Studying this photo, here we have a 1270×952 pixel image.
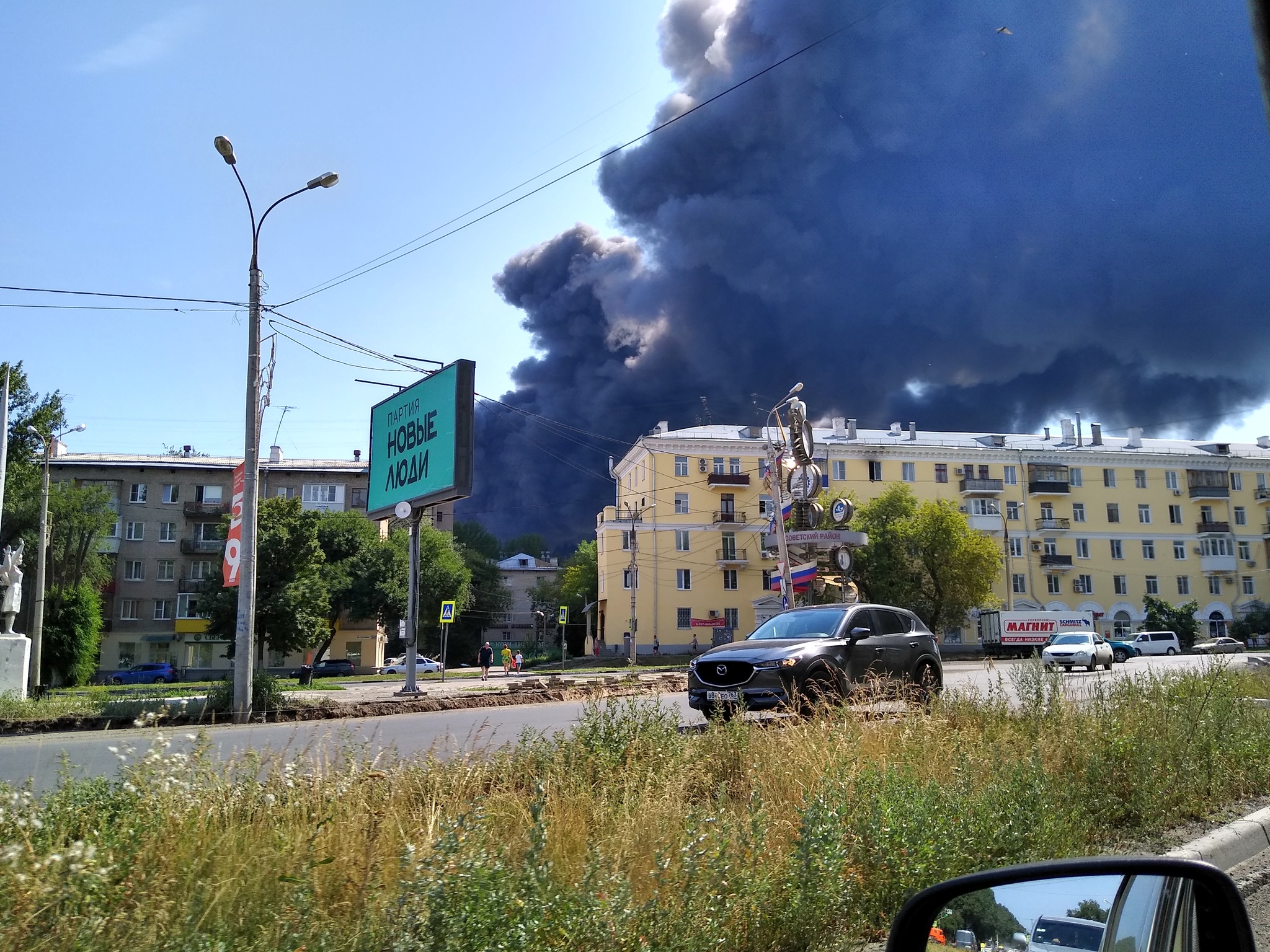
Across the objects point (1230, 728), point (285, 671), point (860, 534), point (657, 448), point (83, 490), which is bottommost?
point (285, 671)

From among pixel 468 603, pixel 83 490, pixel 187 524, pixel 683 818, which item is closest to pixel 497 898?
pixel 683 818

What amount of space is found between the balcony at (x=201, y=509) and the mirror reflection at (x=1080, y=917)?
239 ft

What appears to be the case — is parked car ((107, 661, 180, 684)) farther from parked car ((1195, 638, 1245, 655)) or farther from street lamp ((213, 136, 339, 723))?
parked car ((1195, 638, 1245, 655))

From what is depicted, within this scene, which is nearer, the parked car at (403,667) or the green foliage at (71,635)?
the green foliage at (71,635)

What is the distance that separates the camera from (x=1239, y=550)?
78.6 metres

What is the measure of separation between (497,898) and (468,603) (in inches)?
3517

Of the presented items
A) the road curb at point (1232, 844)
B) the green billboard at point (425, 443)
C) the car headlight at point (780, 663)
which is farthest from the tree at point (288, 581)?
the road curb at point (1232, 844)

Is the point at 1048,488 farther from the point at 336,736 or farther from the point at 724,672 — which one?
the point at 336,736

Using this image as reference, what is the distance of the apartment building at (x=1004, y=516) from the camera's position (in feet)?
230

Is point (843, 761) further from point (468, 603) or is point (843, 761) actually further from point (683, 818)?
point (468, 603)

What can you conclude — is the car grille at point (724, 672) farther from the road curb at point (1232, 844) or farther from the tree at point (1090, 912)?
the tree at point (1090, 912)

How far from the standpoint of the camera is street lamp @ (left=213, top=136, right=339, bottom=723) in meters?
16.2

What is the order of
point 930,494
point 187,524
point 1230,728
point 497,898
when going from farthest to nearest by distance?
point 930,494 → point 187,524 → point 1230,728 → point 497,898

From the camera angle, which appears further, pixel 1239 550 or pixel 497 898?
pixel 1239 550
